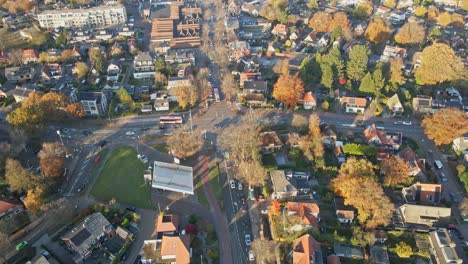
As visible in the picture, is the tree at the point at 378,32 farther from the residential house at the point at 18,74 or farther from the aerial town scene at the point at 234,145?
the residential house at the point at 18,74

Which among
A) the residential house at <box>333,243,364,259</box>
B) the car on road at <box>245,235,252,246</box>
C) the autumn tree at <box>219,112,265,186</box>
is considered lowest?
the car on road at <box>245,235,252,246</box>

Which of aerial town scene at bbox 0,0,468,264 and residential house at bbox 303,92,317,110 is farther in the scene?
residential house at bbox 303,92,317,110

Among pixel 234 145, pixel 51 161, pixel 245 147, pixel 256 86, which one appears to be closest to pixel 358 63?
pixel 256 86

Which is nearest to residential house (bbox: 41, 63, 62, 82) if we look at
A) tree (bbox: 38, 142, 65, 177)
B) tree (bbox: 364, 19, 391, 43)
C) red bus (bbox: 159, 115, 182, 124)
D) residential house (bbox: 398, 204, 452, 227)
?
tree (bbox: 38, 142, 65, 177)

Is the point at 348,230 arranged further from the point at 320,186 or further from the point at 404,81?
the point at 404,81

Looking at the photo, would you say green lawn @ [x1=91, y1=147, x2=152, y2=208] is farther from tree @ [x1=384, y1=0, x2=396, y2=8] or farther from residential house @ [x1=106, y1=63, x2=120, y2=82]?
tree @ [x1=384, y1=0, x2=396, y2=8]

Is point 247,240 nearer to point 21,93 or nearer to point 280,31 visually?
point 21,93
